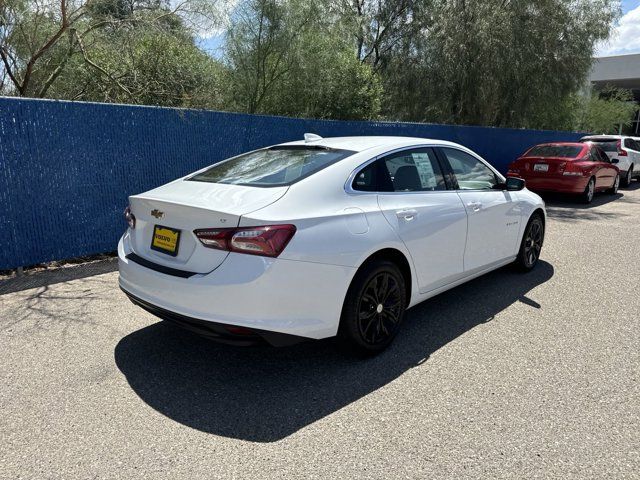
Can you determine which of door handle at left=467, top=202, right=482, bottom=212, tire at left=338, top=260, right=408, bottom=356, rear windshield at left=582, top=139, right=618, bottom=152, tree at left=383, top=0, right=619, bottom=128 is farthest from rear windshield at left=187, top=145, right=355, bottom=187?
rear windshield at left=582, top=139, right=618, bottom=152

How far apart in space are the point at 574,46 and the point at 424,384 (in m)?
15.9

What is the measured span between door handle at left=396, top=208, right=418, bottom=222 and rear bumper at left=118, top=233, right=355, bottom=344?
699mm

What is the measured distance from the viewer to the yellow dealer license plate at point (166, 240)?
3.16m

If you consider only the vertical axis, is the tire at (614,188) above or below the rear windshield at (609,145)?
below

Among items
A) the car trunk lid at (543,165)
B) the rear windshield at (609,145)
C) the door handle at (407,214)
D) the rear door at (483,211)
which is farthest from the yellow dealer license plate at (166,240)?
the rear windshield at (609,145)

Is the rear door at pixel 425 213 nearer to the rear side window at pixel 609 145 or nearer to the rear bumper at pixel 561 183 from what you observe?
the rear bumper at pixel 561 183

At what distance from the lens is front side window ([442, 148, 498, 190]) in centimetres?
452

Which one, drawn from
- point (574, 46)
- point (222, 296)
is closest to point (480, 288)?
point (222, 296)

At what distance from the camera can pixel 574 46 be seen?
15438 mm

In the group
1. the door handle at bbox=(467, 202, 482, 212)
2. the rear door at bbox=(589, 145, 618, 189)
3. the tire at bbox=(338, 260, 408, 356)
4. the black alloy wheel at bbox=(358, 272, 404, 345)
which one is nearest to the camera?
the tire at bbox=(338, 260, 408, 356)

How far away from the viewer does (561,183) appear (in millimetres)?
11469

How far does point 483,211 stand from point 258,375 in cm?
261

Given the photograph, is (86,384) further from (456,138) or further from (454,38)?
(454,38)

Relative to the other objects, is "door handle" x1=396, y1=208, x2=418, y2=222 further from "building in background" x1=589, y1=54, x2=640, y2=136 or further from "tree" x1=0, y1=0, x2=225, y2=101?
"building in background" x1=589, y1=54, x2=640, y2=136
